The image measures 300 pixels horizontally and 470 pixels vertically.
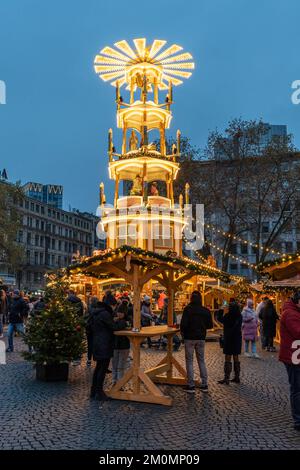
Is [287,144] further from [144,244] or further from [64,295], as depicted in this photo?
[64,295]

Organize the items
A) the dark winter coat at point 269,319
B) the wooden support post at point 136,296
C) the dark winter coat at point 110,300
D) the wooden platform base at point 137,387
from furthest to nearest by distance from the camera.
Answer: the dark winter coat at point 269,319 → the dark winter coat at point 110,300 → the wooden support post at point 136,296 → the wooden platform base at point 137,387

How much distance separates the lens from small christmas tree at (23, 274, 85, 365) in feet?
33.5

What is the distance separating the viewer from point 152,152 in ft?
88.0

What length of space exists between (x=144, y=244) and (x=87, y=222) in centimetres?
8115

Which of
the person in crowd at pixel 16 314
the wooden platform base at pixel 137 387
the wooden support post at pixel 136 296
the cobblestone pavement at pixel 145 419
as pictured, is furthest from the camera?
the person in crowd at pixel 16 314

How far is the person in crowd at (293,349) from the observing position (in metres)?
6.88

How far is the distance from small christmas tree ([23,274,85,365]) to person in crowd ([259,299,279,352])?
→ 8.23 m

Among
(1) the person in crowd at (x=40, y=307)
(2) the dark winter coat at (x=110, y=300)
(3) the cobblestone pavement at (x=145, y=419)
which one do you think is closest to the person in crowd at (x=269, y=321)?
(3) the cobblestone pavement at (x=145, y=419)

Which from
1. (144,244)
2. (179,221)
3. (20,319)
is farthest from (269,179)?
(20,319)

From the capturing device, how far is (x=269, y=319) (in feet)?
54.2

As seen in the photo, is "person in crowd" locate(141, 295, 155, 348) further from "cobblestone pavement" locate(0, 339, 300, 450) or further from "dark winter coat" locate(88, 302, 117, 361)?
"dark winter coat" locate(88, 302, 117, 361)

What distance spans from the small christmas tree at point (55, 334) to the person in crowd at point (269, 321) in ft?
27.0

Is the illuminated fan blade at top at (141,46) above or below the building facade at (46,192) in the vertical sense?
below

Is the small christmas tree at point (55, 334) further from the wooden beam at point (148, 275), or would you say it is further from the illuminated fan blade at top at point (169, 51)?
the illuminated fan blade at top at point (169, 51)
